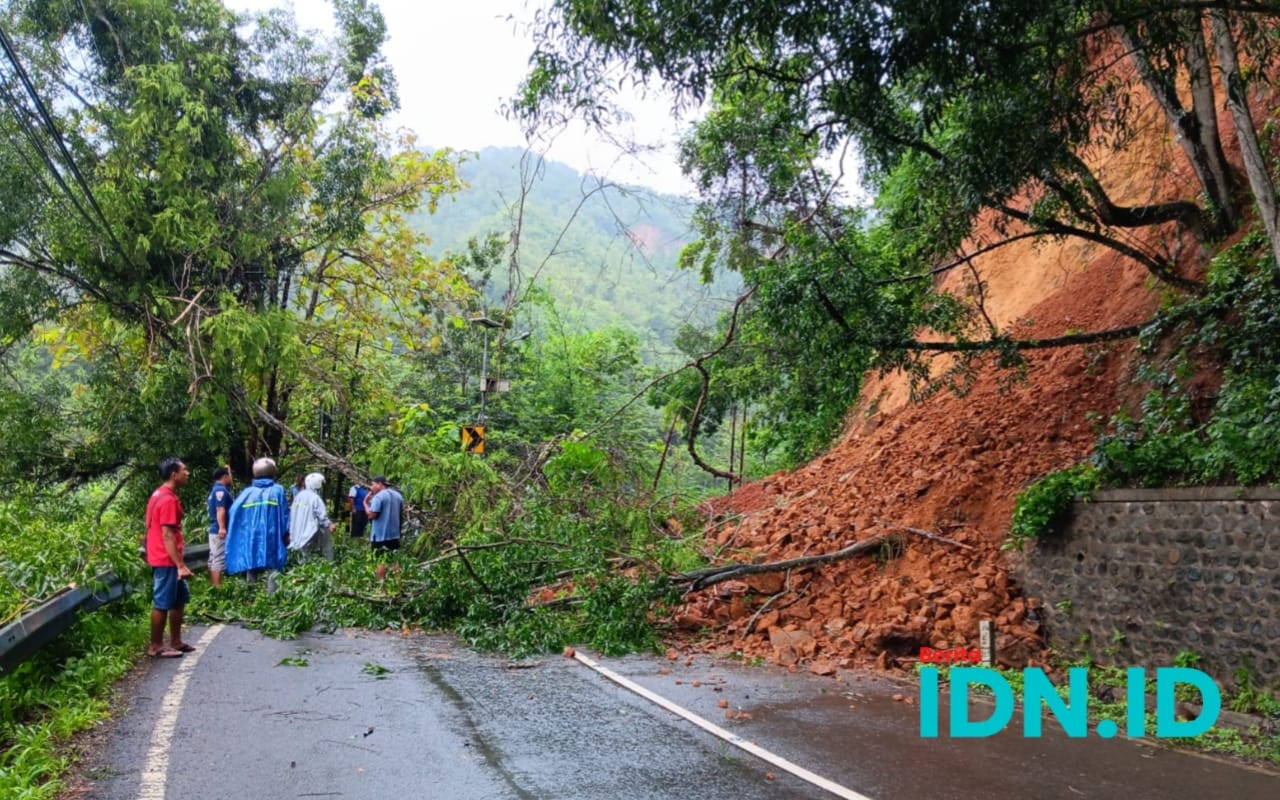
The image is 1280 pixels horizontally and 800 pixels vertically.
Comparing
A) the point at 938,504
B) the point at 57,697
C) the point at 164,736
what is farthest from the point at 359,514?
the point at 164,736

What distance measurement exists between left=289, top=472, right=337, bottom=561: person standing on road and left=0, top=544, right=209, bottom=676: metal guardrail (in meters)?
4.16

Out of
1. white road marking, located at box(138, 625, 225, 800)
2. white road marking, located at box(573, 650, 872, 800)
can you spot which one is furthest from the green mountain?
white road marking, located at box(138, 625, 225, 800)

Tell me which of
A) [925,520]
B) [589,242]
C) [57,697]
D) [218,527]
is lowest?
[57,697]

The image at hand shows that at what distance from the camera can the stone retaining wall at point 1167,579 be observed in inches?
295

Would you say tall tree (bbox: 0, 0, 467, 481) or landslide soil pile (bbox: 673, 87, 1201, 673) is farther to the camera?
tall tree (bbox: 0, 0, 467, 481)

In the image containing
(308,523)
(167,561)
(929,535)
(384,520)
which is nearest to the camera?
(167,561)

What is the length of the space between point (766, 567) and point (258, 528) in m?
6.26

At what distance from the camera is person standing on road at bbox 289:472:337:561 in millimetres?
12430

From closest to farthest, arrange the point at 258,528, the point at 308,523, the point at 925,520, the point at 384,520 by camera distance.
A: the point at 258,528 → the point at 925,520 → the point at 308,523 → the point at 384,520

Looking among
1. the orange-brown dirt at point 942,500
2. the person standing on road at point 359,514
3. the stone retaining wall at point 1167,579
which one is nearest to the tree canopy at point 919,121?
the orange-brown dirt at point 942,500

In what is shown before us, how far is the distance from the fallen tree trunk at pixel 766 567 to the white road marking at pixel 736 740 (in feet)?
8.24

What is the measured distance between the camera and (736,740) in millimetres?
6082

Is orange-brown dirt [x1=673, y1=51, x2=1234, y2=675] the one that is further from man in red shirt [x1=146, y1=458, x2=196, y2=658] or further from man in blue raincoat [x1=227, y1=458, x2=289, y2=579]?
man in red shirt [x1=146, y1=458, x2=196, y2=658]

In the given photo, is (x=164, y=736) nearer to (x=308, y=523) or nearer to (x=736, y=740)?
(x=736, y=740)
